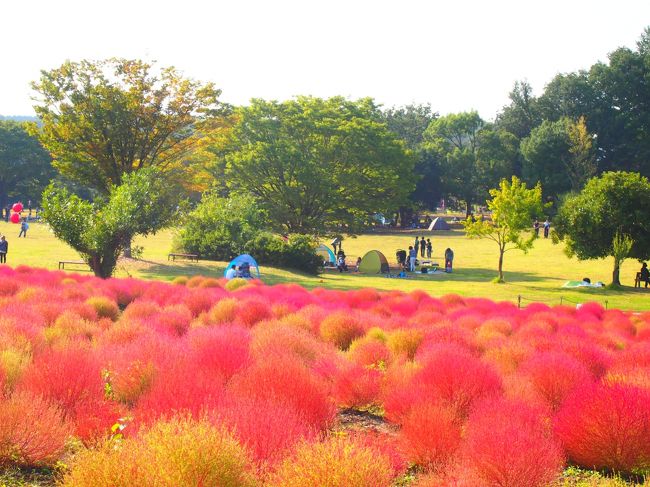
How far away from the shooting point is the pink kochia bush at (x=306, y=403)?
16.6ft

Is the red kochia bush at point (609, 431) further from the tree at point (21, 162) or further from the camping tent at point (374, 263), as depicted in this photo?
the tree at point (21, 162)

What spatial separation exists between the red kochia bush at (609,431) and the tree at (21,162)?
270ft

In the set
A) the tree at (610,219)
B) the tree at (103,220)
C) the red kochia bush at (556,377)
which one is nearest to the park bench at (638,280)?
the tree at (610,219)

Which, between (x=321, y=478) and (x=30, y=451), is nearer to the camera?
(x=321, y=478)

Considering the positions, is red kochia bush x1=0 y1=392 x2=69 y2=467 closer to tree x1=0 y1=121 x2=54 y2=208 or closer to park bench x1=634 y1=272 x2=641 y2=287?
park bench x1=634 y1=272 x2=641 y2=287

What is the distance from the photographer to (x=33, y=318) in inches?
508

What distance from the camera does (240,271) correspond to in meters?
30.1

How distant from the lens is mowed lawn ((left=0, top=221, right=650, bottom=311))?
3103 cm

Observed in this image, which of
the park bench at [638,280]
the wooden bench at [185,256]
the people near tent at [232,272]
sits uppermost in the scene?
the park bench at [638,280]

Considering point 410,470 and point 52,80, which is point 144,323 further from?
point 52,80

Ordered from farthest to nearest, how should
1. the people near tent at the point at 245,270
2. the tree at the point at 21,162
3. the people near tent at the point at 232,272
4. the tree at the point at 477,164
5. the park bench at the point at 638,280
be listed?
the tree at the point at 477,164
the tree at the point at 21,162
the park bench at the point at 638,280
the people near tent at the point at 245,270
the people near tent at the point at 232,272

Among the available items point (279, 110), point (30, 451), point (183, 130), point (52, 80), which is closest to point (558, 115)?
point (279, 110)

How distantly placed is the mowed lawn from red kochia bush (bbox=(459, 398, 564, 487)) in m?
17.7

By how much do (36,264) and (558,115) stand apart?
7405 centimetres
